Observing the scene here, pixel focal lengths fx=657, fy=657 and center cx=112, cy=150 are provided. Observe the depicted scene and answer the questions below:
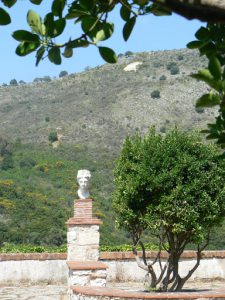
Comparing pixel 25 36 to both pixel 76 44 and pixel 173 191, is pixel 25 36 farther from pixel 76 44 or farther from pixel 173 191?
pixel 173 191

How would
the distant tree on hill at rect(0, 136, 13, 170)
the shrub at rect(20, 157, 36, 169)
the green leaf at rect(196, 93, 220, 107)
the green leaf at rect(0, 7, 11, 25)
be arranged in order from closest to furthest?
1. the green leaf at rect(196, 93, 220, 107)
2. the green leaf at rect(0, 7, 11, 25)
3. the distant tree on hill at rect(0, 136, 13, 170)
4. the shrub at rect(20, 157, 36, 169)

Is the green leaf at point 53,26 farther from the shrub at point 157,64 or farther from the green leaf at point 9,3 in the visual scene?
the shrub at point 157,64

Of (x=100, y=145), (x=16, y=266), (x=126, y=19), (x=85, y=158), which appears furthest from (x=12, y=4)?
(x=100, y=145)

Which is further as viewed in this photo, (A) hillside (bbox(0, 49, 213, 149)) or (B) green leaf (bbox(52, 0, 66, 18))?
(A) hillside (bbox(0, 49, 213, 149))

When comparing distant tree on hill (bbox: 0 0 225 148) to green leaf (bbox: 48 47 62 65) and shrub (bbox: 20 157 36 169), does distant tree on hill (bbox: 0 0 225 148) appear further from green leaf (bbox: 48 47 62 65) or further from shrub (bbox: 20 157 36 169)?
shrub (bbox: 20 157 36 169)

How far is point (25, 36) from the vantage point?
88.7 inches

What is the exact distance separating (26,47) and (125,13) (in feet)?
1.38

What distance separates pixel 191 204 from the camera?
36.0ft

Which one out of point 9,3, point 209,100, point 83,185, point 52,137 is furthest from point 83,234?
point 52,137

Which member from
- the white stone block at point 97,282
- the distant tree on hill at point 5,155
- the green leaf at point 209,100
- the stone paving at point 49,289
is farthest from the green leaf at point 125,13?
the distant tree on hill at point 5,155

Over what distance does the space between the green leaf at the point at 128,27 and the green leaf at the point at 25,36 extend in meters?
0.31

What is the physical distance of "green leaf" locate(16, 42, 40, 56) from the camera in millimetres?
2301

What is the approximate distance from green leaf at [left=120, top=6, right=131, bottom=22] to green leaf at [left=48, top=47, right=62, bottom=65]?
1.00 feet

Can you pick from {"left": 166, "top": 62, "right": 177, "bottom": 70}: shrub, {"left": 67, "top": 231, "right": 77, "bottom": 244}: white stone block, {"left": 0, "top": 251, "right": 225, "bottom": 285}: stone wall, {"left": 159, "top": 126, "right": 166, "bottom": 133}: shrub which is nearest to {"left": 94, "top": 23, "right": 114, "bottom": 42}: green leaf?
{"left": 67, "top": 231, "right": 77, "bottom": 244}: white stone block
